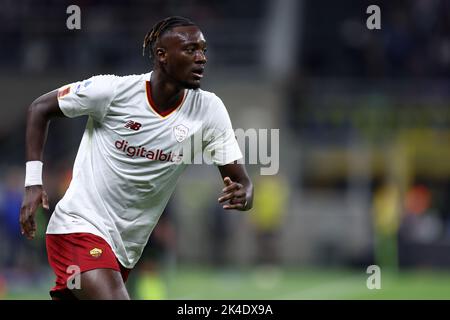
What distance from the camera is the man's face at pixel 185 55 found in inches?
300

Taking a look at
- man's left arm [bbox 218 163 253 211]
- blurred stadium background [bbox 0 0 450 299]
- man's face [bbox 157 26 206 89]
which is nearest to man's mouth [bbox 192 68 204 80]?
man's face [bbox 157 26 206 89]

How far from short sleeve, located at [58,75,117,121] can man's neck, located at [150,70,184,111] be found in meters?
0.28

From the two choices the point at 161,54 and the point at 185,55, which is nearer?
the point at 185,55

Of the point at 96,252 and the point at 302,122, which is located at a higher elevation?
the point at 302,122

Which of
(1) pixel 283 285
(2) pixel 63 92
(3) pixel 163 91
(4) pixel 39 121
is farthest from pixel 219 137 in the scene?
(1) pixel 283 285

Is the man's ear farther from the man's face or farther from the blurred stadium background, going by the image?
the blurred stadium background

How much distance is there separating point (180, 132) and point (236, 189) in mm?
624

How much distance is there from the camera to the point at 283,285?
66.1 ft

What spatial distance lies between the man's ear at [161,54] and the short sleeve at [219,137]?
439mm

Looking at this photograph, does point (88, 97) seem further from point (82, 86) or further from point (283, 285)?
point (283, 285)

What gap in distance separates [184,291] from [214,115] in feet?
34.0

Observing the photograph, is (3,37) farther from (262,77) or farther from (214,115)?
(214,115)

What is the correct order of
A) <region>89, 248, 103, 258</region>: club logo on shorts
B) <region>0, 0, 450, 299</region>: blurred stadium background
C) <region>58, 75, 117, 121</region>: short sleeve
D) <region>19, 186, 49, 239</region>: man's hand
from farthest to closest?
<region>0, 0, 450, 299</region>: blurred stadium background < <region>58, 75, 117, 121</region>: short sleeve < <region>89, 248, 103, 258</region>: club logo on shorts < <region>19, 186, 49, 239</region>: man's hand

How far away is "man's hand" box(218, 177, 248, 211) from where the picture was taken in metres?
7.37
